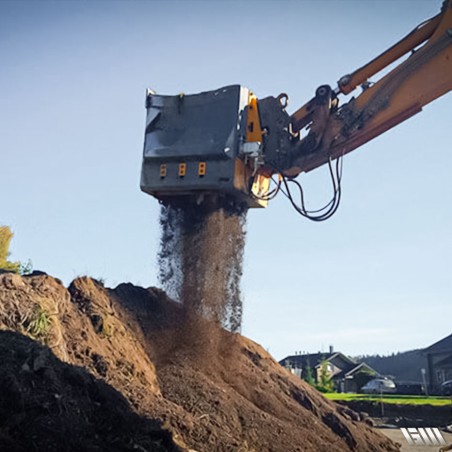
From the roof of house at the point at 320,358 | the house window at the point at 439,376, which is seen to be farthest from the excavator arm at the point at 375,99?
the roof of house at the point at 320,358

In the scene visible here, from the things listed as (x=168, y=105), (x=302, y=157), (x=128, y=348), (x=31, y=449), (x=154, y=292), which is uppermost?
(x=168, y=105)

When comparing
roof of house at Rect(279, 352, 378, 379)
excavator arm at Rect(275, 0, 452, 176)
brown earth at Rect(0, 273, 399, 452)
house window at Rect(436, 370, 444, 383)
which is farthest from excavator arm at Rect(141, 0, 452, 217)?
roof of house at Rect(279, 352, 378, 379)

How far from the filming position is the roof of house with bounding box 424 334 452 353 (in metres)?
34.2

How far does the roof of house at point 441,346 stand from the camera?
1347 inches

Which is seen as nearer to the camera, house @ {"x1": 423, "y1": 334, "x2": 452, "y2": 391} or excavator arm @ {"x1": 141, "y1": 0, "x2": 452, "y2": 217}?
excavator arm @ {"x1": 141, "y1": 0, "x2": 452, "y2": 217}

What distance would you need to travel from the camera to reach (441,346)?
35.0 m

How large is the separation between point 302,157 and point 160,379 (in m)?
4.39

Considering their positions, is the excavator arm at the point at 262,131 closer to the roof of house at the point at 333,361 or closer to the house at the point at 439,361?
the house at the point at 439,361

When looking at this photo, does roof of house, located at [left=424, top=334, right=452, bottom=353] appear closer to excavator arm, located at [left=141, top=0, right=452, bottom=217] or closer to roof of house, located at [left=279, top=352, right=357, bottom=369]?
roof of house, located at [left=279, top=352, right=357, bottom=369]

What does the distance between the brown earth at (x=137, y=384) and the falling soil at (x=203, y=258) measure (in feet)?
1.05

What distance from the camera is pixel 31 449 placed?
472cm

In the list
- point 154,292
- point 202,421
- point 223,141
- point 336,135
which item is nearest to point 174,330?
point 154,292

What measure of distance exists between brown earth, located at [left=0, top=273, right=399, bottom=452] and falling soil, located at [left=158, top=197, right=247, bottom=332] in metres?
0.32

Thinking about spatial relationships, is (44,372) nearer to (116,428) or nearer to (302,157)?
(116,428)
